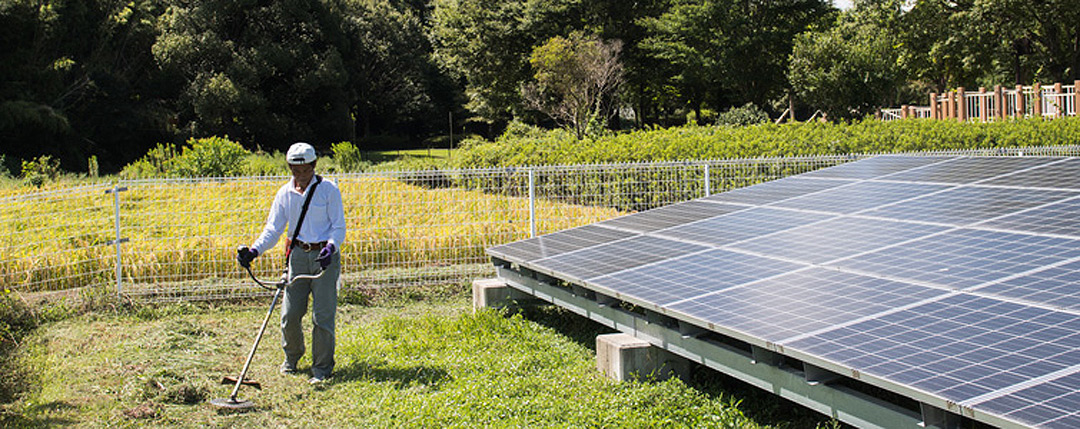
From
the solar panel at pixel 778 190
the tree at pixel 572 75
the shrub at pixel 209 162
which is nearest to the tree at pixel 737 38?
the tree at pixel 572 75

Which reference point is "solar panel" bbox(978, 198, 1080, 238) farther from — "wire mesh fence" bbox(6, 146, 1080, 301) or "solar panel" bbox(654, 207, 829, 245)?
"wire mesh fence" bbox(6, 146, 1080, 301)

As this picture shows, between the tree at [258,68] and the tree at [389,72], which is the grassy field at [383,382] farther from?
the tree at [389,72]

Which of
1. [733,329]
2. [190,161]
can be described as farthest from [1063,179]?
[190,161]

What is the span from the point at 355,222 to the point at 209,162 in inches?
338

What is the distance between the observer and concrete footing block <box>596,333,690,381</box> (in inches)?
262

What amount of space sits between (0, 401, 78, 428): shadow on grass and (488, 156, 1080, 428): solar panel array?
12.7 ft

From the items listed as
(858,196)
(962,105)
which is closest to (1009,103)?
(962,105)

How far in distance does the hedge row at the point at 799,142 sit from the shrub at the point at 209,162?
228 inches

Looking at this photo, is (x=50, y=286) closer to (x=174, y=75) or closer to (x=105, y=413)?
(x=105, y=413)

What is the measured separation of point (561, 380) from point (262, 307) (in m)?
5.00

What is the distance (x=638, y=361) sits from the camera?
6668 mm

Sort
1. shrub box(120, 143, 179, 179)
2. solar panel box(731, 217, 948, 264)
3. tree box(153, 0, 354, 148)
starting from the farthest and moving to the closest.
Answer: tree box(153, 0, 354, 148), shrub box(120, 143, 179, 179), solar panel box(731, 217, 948, 264)

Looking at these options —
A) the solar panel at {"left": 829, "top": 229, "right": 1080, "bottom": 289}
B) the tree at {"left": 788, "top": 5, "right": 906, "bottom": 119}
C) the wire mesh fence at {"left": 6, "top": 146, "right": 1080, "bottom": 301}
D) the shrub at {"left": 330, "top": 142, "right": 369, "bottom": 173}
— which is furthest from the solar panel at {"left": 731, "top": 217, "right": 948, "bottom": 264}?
the tree at {"left": 788, "top": 5, "right": 906, "bottom": 119}

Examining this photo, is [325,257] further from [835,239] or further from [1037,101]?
[1037,101]
